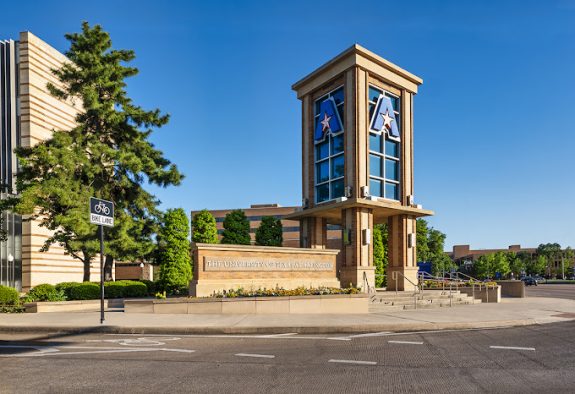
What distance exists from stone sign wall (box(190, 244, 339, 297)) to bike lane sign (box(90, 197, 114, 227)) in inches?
164

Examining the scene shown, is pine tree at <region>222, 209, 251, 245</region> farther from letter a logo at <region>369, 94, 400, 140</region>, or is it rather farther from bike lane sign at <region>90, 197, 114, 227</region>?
bike lane sign at <region>90, 197, 114, 227</region>

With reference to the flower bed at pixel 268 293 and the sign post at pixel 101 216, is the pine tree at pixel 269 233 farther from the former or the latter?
the sign post at pixel 101 216

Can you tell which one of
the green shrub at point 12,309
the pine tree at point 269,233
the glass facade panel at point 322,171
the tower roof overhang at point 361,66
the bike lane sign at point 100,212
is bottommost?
the green shrub at point 12,309

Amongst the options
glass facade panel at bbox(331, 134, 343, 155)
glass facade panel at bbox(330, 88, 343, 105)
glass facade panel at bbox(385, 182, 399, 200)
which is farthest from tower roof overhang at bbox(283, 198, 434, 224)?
glass facade panel at bbox(330, 88, 343, 105)

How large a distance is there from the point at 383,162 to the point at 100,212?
745 inches

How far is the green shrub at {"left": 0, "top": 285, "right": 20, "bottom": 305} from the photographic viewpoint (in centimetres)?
1947

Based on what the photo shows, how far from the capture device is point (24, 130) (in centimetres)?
3738

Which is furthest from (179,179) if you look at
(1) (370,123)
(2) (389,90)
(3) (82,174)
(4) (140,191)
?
(2) (389,90)

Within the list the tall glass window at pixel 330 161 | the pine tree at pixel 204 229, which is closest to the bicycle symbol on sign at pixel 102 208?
the pine tree at pixel 204 229

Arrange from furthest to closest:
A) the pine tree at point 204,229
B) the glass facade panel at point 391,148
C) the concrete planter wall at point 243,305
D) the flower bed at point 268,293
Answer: the pine tree at point 204,229, the glass facade panel at point 391,148, the flower bed at point 268,293, the concrete planter wall at point 243,305

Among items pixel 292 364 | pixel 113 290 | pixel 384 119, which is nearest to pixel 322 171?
pixel 384 119

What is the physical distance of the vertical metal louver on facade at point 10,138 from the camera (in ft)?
119

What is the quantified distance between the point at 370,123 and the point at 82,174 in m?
17.2

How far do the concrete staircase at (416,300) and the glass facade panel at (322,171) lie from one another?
31.8 feet
